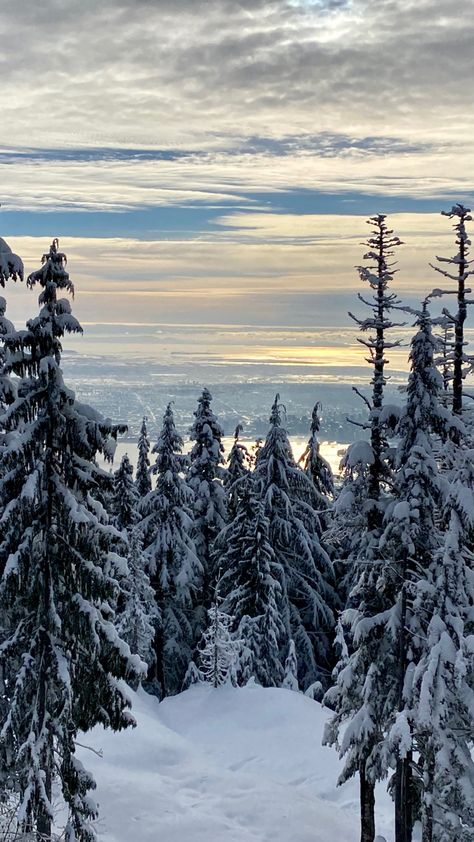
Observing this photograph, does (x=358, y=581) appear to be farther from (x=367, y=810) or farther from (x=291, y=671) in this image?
(x=291, y=671)

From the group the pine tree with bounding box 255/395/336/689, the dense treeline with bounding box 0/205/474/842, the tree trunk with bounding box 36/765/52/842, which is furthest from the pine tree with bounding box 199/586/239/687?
the tree trunk with bounding box 36/765/52/842

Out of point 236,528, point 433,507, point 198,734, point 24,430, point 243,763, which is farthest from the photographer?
point 236,528

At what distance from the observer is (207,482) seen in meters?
40.6

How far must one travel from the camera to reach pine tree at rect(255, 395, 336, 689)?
36.8 meters

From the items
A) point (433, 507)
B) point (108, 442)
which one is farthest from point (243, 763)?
point (108, 442)

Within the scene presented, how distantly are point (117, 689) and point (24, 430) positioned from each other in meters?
5.73

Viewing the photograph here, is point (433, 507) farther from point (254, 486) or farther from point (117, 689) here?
point (254, 486)

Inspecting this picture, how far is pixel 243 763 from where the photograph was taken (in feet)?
93.4

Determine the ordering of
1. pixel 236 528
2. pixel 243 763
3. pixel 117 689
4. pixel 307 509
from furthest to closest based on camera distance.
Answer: pixel 307 509 → pixel 236 528 → pixel 243 763 → pixel 117 689

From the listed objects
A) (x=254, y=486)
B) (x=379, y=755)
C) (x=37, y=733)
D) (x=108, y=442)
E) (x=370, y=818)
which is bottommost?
(x=370, y=818)

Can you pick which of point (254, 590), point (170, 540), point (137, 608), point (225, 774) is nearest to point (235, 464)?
point (170, 540)

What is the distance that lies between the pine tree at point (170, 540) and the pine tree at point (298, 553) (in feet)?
13.2

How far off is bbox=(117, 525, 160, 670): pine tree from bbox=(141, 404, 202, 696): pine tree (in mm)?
544

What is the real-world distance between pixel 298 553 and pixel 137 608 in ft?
27.6
